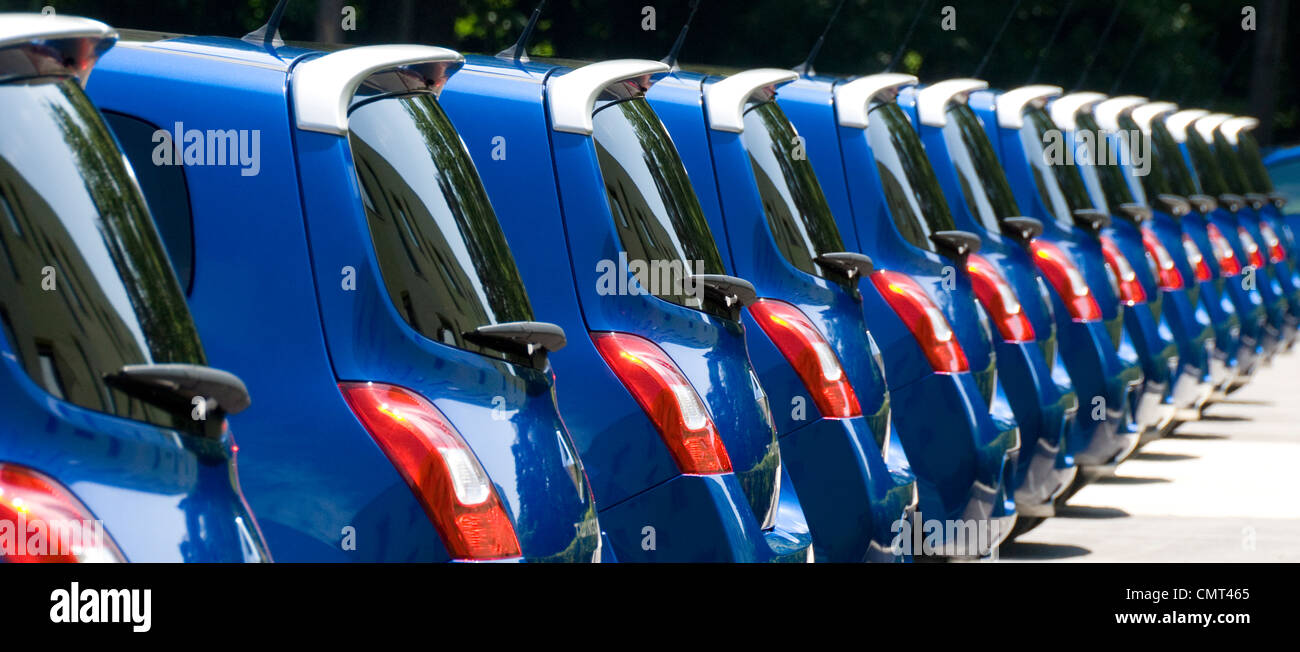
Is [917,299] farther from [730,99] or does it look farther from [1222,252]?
[1222,252]

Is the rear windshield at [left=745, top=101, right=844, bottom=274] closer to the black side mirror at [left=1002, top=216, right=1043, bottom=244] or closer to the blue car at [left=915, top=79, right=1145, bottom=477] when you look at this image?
the black side mirror at [left=1002, top=216, right=1043, bottom=244]

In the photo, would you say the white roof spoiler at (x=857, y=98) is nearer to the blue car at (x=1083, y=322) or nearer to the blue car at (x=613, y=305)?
the blue car at (x=1083, y=322)

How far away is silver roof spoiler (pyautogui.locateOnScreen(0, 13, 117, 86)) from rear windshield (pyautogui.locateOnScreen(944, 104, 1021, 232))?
6.18m

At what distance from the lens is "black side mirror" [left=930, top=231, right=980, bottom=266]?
7637mm

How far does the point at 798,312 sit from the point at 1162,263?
6.07 meters

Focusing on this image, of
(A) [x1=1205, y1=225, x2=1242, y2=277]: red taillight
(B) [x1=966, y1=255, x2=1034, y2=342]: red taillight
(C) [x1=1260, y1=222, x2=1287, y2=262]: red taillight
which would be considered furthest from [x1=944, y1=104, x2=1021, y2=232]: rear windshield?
(C) [x1=1260, y1=222, x2=1287, y2=262]: red taillight

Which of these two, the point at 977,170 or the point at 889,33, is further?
the point at 889,33

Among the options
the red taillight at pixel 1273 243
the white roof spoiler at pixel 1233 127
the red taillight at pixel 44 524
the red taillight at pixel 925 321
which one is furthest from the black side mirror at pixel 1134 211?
the red taillight at pixel 44 524

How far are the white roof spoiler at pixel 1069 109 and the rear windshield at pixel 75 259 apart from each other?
320 inches

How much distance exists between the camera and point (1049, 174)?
10039 millimetres

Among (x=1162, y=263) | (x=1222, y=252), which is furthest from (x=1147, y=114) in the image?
(x=1162, y=263)

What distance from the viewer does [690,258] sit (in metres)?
5.04
